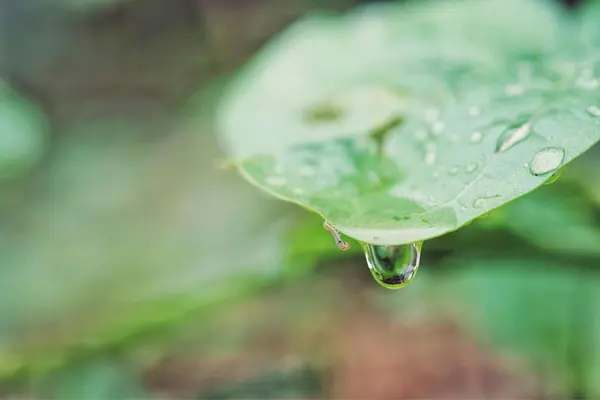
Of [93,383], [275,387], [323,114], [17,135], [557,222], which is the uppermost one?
[323,114]

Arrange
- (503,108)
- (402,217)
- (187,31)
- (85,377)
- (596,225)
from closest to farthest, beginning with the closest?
Answer: (402,217), (503,108), (596,225), (85,377), (187,31)

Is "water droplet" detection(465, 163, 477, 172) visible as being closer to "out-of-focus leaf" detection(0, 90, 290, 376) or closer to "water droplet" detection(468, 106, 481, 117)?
"water droplet" detection(468, 106, 481, 117)

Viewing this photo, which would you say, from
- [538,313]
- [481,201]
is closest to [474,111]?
[481,201]

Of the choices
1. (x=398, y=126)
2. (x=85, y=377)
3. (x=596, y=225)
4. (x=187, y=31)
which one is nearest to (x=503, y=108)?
(x=398, y=126)

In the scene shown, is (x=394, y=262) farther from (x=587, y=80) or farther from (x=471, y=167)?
(x=587, y=80)

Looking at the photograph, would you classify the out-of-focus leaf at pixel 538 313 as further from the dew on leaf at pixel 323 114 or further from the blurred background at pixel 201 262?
the dew on leaf at pixel 323 114

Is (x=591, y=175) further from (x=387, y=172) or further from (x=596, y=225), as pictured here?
(x=387, y=172)
